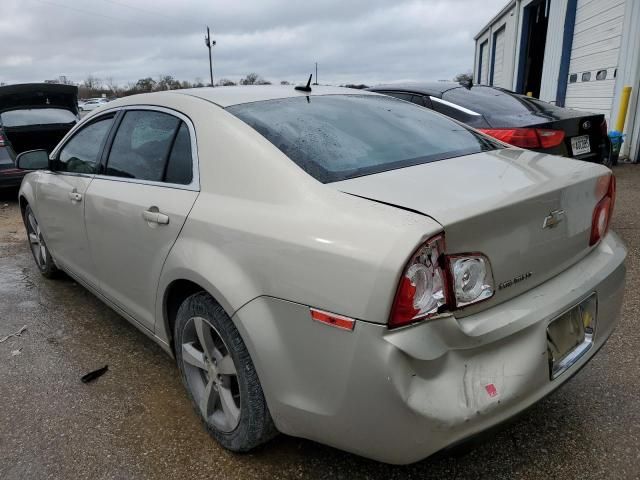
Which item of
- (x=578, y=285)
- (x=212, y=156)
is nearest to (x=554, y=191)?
(x=578, y=285)

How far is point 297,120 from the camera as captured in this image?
7.37ft

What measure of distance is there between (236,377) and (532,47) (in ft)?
52.3

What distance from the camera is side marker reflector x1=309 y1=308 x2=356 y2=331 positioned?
4.86 feet

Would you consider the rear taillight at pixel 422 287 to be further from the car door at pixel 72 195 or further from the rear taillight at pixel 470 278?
the car door at pixel 72 195

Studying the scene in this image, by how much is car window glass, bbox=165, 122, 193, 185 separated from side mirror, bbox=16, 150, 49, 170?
177cm

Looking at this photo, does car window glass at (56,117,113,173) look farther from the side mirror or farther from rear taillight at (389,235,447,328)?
A: rear taillight at (389,235,447,328)

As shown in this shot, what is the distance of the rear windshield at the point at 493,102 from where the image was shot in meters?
4.63

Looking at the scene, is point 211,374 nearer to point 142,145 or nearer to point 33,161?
point 142,145

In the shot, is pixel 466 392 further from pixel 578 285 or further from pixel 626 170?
pixel 626 170

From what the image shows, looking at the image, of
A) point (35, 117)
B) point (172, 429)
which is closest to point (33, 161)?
point (172, 429)

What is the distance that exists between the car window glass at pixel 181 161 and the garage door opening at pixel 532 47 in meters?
14.3

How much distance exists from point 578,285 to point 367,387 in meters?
0.97

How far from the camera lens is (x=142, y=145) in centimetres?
268

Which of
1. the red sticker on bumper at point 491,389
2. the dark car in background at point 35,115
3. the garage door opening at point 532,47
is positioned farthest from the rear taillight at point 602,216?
the garage door opening at point 532,47
